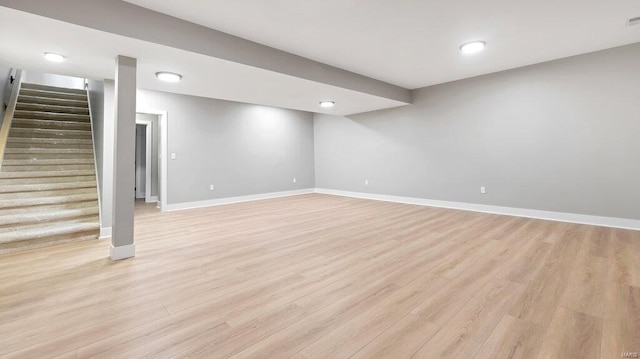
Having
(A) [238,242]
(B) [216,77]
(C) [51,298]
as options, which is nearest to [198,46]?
(B) [216,77]

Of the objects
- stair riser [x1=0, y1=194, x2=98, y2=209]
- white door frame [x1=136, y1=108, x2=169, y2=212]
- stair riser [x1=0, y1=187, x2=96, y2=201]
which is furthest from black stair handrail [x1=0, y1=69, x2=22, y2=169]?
white door frame [x1=136, y1=108, x2=169, y2=212]

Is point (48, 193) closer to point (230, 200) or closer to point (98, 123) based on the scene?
point (98, 123)

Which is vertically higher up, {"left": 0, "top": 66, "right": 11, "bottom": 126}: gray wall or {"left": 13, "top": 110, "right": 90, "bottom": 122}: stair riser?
{"left": 0, "top": 66, "right": 11, "bottom": 126}: gray wall

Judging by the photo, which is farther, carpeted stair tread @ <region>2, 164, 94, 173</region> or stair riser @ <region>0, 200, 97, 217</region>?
carpeted stair tread @ <region>2, 164, 94, 173</region>

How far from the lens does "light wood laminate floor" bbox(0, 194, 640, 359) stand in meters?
1.53

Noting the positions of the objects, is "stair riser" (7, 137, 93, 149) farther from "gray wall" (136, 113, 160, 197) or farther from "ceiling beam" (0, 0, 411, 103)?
"ceiling beam" (0, 0, 411, 103)

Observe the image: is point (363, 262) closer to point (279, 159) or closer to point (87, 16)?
point (87, 16)

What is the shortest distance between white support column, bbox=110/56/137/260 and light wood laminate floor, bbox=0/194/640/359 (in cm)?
24

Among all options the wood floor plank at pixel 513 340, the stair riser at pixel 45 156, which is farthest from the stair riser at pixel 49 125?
the wood floor plank at pixel 513 340

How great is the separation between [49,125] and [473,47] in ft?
23.0

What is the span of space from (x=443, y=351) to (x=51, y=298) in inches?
111

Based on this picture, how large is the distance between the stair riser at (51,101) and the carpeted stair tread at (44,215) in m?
2.90

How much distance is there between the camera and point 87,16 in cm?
236

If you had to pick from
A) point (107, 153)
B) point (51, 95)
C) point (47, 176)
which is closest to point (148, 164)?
point (51, 95)
